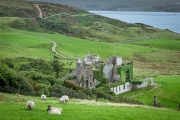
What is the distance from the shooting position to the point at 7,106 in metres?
29.1

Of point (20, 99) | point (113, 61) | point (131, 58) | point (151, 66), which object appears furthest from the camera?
point (131, 58)

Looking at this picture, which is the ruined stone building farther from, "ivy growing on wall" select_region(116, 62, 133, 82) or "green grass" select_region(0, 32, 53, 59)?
"green grass" select_region(0, 32, 53, 59)

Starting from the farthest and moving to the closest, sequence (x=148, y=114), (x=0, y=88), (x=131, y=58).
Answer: (x=131, y=58) < (x=0, y=88) < (x=148, y=114)

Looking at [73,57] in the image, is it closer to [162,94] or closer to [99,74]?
[99,74]

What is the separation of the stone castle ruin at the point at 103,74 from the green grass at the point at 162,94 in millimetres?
3324

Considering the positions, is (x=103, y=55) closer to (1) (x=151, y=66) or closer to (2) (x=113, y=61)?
(1) (x=151, y=66)

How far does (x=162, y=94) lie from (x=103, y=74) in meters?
13.2

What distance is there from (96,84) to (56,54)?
5689 cm

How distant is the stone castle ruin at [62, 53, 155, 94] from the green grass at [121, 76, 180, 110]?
3.32 meters

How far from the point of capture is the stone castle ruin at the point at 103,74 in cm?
6494

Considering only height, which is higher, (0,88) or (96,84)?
(0,88)

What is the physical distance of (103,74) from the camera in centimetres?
6638

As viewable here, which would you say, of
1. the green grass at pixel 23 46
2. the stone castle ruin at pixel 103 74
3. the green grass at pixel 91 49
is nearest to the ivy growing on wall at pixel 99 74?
the stone castle ruin at pixel 103 74

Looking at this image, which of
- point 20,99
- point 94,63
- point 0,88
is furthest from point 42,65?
point 20,99
